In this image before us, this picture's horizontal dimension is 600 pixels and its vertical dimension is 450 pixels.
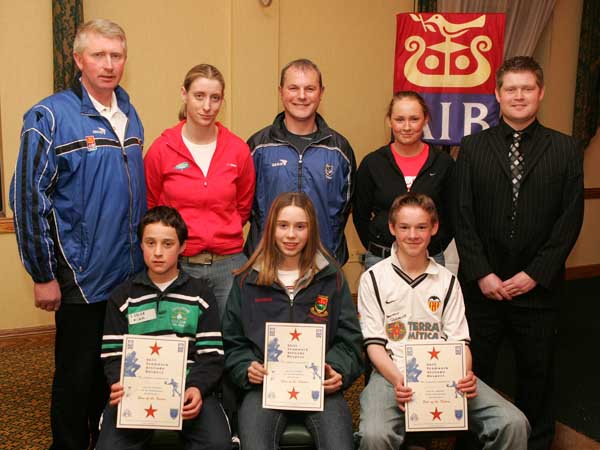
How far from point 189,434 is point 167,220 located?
82 centimetres

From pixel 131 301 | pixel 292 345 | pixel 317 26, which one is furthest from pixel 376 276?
pixel 317 26

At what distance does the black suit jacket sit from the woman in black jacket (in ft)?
0.58

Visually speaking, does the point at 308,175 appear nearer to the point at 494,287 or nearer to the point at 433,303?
the point at 433,303

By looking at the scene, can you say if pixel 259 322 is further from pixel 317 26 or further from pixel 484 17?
pixel 317 26

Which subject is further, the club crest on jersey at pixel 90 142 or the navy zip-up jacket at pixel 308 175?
the navy zip-up jacket at pixel 308 175

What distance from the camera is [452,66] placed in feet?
12.0

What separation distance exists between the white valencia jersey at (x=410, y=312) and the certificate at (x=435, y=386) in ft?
0.57

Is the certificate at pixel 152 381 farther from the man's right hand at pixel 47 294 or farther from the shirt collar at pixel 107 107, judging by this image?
the shirt collar at pixel 107 107

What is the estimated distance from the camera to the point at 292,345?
241cm

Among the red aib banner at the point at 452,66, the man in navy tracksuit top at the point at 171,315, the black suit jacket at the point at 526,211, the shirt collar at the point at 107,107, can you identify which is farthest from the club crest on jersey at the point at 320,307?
the red aib banner at the point at 452,66

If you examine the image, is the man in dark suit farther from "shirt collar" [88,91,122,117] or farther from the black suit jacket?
"shirt collar" [88,91,122,117]

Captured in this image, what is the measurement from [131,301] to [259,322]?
19.9 inches

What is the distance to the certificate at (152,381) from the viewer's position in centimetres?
226

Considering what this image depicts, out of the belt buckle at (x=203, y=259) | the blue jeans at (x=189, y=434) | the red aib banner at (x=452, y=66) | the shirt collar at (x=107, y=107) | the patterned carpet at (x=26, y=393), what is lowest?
the patterned carpet at (x=26, y=393)
